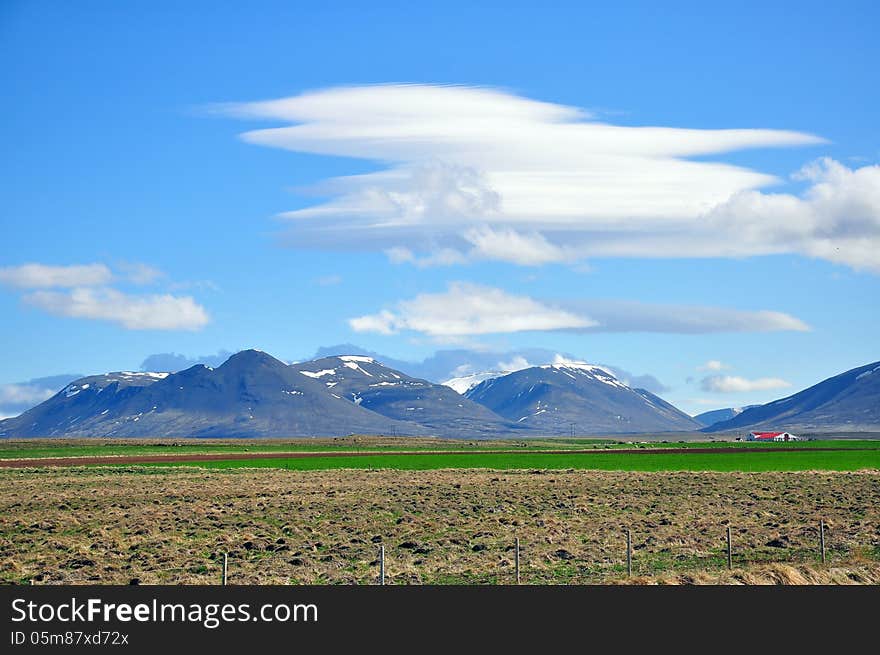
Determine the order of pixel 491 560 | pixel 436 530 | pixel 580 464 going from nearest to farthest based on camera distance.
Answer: pixel 491 560 → pixel 436 530 → pixel 580 464

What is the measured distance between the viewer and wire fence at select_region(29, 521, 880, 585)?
40.3 metres

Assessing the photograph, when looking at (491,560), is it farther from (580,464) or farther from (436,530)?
(580,464)

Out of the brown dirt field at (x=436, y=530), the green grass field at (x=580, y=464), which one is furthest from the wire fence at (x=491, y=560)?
the green grass field at (x=580, y=464)

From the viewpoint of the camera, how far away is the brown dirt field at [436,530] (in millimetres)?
41812

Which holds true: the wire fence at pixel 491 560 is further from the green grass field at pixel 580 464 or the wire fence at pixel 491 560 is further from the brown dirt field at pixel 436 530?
the green grass field at pixel 580 464

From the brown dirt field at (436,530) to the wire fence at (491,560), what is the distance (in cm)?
12

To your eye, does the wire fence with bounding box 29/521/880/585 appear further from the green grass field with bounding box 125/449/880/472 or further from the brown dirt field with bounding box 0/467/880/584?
the green grass field with bounding box 125/449/880/472

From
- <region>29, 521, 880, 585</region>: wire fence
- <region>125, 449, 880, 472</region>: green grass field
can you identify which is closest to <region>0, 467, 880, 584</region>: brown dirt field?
<region>29, 521, 880, 585</region>: wire fence

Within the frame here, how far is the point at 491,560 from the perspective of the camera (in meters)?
44.8

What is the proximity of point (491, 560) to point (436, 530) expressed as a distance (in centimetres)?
1160

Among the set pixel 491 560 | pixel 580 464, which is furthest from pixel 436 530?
pixel 580 464

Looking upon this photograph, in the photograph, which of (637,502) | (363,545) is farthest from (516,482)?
(363,545)

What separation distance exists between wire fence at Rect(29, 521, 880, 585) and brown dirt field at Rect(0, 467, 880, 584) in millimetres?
117

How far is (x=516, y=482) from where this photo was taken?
9400 centimetres
